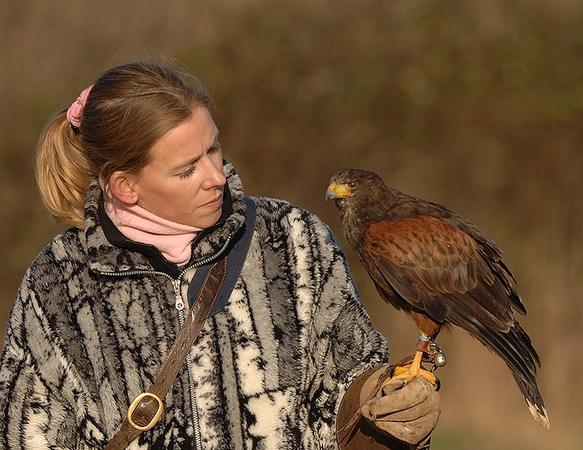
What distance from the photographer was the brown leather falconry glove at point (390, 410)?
236 centimetres

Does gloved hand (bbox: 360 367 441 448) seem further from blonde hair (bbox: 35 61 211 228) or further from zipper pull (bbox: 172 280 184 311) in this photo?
blonde hair (bbox: 35 61 211 228)

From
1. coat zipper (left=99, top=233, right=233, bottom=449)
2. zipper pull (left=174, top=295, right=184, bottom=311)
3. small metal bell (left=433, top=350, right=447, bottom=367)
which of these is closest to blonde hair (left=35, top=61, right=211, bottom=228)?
coat zipper (left=99, top=233, right=233, bottom=449)

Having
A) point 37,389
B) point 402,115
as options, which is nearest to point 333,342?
point 37,389

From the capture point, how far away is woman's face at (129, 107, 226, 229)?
234cm

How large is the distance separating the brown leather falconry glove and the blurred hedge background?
4.03 meters

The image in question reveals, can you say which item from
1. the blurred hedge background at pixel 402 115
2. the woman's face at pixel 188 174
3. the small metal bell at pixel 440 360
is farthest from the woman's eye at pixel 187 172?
the blurred hedge background at pixel 402 115

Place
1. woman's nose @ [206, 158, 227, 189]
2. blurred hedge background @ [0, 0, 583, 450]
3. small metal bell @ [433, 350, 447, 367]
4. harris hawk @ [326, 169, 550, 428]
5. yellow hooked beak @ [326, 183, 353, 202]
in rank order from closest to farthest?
woman's nose @ [206, 158, 227, 189], small metal bell @ [433, 350, 447, 367], harris hawk @ [326, 169, 550, 428], yellow hooked beak @ [326, 183, 353, 202], blurred hedge background @ [0, 0, 583, 450]

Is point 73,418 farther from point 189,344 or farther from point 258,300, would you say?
point 258,300

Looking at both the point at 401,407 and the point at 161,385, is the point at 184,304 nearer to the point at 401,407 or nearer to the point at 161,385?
the point at 161,385

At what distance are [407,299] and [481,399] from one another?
377cm

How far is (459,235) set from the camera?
9.72 ft

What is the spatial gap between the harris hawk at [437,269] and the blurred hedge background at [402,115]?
3591mm

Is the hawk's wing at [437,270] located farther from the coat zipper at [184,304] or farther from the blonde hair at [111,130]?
the blonde hair at [111,130]

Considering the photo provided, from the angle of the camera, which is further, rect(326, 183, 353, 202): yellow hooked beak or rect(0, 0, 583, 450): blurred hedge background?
rect(0, 0, 583, 450): blurred hedge background
